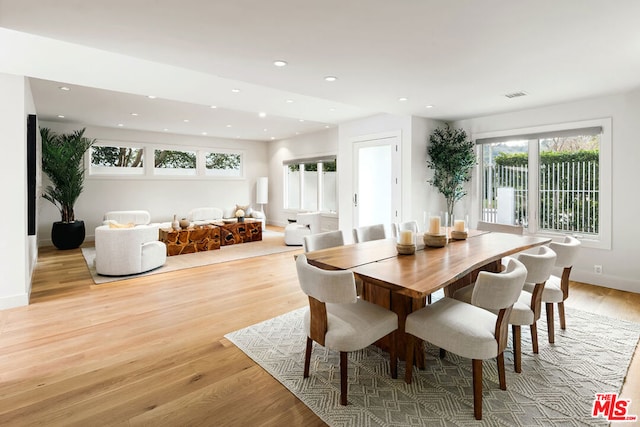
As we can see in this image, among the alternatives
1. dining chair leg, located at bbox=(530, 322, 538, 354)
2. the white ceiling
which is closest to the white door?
the white ceiling

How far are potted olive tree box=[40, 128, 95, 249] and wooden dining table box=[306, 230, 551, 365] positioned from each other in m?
6.47

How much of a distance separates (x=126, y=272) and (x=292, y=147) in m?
6.29

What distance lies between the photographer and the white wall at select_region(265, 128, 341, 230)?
8852 millimetres

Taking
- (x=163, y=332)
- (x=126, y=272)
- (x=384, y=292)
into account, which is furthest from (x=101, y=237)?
(x=384, y=292)

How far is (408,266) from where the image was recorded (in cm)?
236

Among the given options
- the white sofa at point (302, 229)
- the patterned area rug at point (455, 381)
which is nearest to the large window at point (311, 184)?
the white sofa at point (302, 229)

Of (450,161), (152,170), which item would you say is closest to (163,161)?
(152,170)

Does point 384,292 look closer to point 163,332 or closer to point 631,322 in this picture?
point 163,332

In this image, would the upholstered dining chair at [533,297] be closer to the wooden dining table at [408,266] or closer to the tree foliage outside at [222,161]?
the wooden dining table at [408,266]

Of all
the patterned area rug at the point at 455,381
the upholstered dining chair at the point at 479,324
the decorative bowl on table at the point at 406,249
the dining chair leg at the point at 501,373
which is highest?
the decorative bowl on table at the point at 406,249

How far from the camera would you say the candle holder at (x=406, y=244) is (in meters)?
2.74

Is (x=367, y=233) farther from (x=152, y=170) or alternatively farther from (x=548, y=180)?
(x=152, y=170)

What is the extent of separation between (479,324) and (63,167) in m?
7.77

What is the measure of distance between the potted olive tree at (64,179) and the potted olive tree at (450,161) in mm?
6896
